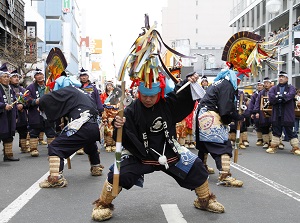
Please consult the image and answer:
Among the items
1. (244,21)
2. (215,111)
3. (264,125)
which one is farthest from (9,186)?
(244,21)

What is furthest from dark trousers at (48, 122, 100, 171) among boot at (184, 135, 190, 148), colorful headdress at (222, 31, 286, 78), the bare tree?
the bare tree

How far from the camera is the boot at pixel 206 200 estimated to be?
4566mm

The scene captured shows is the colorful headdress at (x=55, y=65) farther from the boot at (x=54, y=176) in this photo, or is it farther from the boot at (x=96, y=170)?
the boot at (x=54, y=176)

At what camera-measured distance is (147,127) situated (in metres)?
4.46

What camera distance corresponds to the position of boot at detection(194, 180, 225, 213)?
4566mm

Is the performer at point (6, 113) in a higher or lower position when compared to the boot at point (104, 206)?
higher

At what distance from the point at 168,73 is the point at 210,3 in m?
84.5

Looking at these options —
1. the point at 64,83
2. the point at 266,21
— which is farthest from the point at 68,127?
the point at 266,21

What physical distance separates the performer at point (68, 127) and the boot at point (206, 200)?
2221 mm

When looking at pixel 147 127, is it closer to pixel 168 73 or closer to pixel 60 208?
pixel 168 73

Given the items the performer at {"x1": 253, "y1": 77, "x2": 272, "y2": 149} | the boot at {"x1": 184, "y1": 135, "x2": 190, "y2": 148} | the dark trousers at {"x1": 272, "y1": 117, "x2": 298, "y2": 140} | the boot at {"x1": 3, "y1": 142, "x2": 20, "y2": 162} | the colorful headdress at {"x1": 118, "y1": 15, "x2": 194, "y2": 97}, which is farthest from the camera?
the performer at {"x1": 253, "y1": 77, "x2": 272, "y2": 149}

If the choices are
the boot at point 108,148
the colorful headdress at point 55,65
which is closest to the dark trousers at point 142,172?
the colorful headdress at point 55,65

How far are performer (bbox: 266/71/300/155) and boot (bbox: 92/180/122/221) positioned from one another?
692 cm

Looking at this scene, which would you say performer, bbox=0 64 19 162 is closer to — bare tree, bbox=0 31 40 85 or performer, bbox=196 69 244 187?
performer, bbox=196 69 244 187
